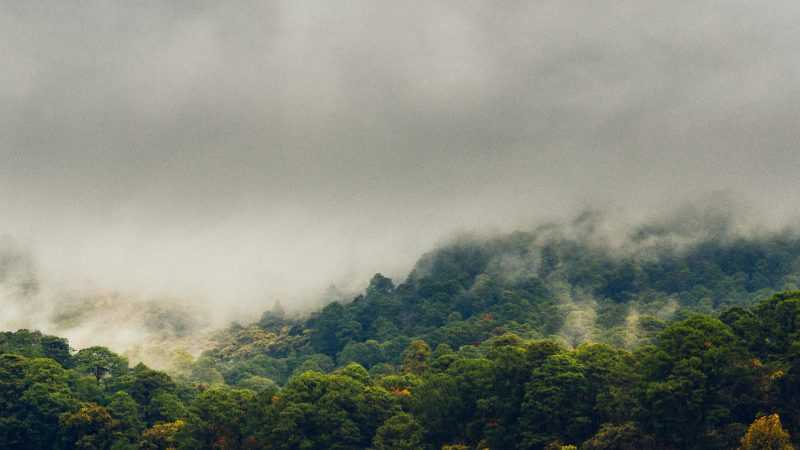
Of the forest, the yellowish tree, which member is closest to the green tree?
the forest

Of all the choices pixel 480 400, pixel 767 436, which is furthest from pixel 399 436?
pixel 767 436

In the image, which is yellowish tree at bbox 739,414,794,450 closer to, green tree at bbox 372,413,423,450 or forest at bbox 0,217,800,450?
forest at bbox 0,217,800,450

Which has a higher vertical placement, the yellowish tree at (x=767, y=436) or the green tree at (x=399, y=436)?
the green tree at (x=399, y=436)

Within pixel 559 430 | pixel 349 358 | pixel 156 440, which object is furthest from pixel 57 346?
pixel 559 430

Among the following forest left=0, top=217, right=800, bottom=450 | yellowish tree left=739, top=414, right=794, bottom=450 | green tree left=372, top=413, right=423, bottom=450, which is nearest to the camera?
yellowish tree left=739, top=414, right=794, bottom=450

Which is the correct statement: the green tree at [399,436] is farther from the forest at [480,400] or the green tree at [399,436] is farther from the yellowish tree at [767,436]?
the yellowish tree at [767,436]

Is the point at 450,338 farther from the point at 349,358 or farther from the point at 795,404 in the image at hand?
the point at 795,404

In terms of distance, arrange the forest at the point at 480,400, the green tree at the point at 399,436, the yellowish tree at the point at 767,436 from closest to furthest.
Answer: the yellowish tree at the point at 767,436
the forest at the point at 480,400
the green tree at the point at 399,436

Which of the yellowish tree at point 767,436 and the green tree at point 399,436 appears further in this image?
the green tree at point 399,436

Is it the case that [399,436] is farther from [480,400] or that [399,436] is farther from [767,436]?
[767,436]

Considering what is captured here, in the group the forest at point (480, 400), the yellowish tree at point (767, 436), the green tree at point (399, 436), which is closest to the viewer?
the yellowish tree at point (767, 436)

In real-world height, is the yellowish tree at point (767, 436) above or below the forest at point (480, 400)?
below

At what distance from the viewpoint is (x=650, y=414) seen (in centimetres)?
8650

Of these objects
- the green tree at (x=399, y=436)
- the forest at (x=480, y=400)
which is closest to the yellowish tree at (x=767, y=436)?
the forest at (x=480, y=400)
